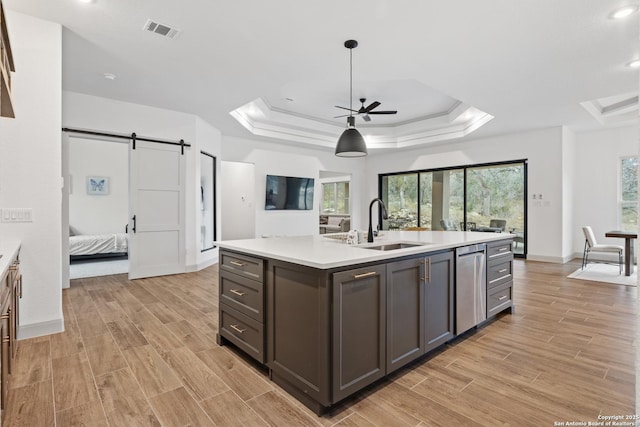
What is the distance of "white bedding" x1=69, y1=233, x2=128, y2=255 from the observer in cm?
625

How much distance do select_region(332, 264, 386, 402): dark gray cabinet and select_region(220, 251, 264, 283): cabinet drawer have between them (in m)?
0.64

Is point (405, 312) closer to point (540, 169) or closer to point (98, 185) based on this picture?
point (540, 169)

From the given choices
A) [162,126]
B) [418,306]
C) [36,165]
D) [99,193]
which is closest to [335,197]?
[99,193]

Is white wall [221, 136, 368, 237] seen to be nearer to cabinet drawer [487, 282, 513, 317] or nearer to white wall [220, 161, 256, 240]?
white wall [220, 161, 256, 240]

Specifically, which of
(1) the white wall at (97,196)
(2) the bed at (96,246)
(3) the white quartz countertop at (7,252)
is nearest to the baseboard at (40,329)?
(3) the white quartz countertop at (7,252)

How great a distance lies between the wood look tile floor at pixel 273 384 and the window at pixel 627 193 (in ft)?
13.9

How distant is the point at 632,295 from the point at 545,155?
3343mm

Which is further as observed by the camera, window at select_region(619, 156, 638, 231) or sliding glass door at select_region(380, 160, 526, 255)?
sliding glass door at select_region(380, 160, 526, 255)

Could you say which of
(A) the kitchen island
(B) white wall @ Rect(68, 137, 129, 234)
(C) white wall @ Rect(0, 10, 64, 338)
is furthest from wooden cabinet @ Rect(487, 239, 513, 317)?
(B) white wall @ Rect(68, 137, 129, 234)

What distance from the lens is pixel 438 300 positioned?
2.51m

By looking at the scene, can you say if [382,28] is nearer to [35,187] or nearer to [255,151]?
[35,187]

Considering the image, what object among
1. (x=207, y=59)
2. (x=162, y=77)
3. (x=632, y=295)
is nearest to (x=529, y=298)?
(x=632, y=295)

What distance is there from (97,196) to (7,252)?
6.34m

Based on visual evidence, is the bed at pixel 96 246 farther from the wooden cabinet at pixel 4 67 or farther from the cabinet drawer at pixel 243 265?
the cabinet drawer at pixel 243 265
